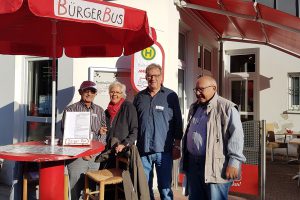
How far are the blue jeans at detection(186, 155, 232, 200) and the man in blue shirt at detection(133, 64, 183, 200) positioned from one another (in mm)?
438

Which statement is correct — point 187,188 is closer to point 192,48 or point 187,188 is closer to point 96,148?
point 96,148

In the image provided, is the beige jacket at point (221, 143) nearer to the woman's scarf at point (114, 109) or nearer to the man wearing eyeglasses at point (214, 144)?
the man wearing eyeglasses at point (214, 144)

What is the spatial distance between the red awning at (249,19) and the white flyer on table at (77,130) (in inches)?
124

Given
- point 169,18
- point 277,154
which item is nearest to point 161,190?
point 169,18

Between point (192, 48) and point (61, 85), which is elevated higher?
point (192, 48)

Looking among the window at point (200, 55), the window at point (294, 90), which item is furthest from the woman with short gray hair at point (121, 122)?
the window at point (294, 90)

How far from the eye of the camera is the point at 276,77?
10969 mm

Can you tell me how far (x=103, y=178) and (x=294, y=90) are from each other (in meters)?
9.27

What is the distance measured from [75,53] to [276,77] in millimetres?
8359

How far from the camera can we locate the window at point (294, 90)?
1082cm

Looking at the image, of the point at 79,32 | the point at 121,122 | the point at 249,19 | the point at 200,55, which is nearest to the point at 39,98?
the point at 79,32

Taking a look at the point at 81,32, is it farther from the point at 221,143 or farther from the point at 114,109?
the point at 221,143

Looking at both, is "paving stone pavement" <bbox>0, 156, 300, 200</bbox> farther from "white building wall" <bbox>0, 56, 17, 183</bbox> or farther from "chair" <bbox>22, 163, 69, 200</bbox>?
"chair" <bbox>22, 163, 69, 200</bbox>

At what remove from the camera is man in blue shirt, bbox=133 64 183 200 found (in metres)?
3.73
